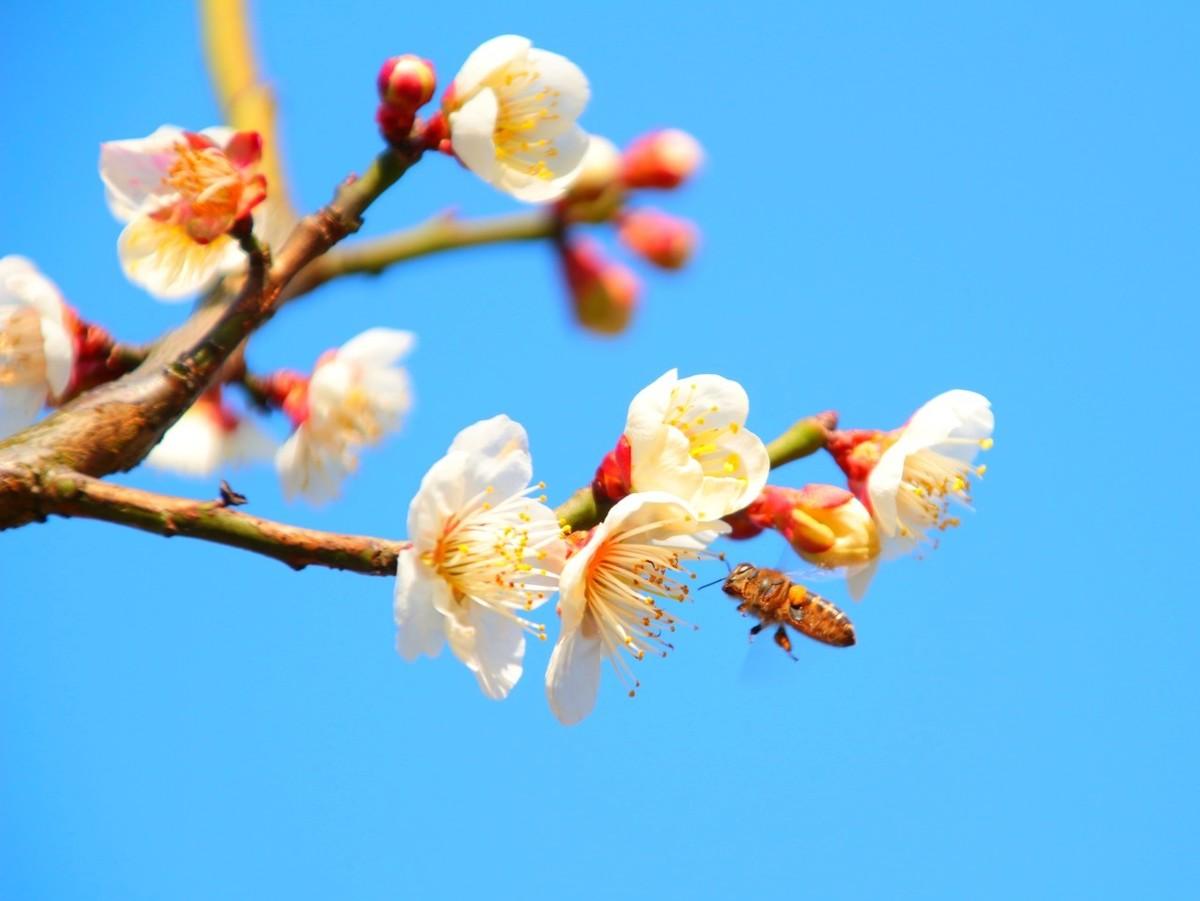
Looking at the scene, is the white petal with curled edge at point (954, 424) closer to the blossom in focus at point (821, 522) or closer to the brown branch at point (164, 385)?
the blossom in focus at point (821, 522)

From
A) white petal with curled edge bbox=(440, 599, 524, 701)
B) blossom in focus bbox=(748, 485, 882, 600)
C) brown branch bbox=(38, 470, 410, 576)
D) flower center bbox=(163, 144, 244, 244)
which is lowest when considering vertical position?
brown branch bbox=(38, 470, 410, 576)

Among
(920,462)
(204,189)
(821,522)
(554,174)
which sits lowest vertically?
(204,189)

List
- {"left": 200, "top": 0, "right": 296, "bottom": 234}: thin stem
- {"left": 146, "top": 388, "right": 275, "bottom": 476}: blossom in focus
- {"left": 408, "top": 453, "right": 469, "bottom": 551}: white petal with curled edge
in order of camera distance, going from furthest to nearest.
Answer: {"left": 146, "top": 388, "right": 275, "bottom": 476}: blossom in focus
{"left": 200, "top": 0, "right": 296, "bottom": 234}: thin stem
{"left": 408, "top": 453, "right": 469, "bottom": 551}: white petal with curled edge

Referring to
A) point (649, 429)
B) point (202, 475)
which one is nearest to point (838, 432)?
point (649, 429)

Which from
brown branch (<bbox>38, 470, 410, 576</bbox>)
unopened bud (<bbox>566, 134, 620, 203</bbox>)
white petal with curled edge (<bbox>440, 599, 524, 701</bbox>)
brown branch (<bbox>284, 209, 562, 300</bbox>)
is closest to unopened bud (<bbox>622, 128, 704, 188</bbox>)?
unopened bud (<bbox>566, 134, 620, 203</bbox>)

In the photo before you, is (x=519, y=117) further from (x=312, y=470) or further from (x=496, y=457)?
(x=312, y=470)

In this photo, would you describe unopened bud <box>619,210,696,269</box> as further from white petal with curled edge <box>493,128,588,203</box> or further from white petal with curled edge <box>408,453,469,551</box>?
white petal with curled edge <box>408,453,469,551</box>

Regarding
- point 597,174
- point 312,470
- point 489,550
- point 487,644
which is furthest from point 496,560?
point 597,174
